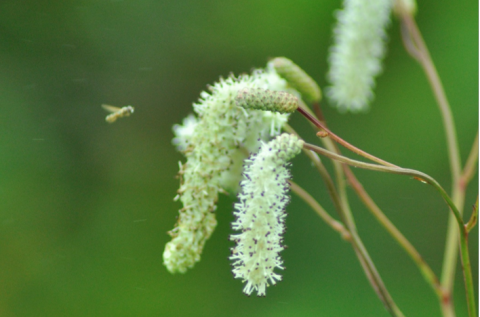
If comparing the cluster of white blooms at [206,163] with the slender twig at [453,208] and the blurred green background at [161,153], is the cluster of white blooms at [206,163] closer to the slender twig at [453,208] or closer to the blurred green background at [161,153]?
the slender twig at [453,208]

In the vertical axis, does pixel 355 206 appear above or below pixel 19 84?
below

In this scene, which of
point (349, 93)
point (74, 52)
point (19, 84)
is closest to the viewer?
point (349, 93)

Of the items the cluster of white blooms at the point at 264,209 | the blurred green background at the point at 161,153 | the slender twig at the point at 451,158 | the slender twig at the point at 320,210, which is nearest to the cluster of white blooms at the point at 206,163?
the cluster of white blooms at the point at 264,209

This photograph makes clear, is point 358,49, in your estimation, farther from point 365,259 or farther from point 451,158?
point 365,259

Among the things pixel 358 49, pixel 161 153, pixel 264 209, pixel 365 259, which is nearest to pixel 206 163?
pixel 264 209

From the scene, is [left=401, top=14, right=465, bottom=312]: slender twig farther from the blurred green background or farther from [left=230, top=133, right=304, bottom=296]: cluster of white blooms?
the blurred green background

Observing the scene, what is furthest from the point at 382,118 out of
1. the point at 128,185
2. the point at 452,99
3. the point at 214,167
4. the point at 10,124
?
the point at 214,167

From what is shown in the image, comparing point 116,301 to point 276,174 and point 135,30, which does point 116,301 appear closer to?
point 135,30
